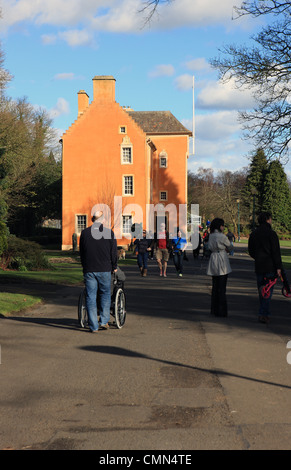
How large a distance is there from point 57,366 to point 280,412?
10.1 feet

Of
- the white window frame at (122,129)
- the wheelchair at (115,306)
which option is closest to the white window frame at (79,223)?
the white window frame at (122,129)

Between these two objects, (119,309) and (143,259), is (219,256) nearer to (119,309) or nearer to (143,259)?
(119,309)

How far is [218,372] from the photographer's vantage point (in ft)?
24.4

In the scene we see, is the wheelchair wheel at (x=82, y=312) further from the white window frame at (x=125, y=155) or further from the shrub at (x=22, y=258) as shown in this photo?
the white window frame at (x=125, y=155)

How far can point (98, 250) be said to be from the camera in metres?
10.5

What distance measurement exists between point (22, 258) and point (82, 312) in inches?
629

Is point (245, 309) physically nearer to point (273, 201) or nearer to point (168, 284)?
point (168, 284)

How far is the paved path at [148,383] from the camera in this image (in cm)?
496

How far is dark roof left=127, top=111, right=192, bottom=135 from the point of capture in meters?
65.2

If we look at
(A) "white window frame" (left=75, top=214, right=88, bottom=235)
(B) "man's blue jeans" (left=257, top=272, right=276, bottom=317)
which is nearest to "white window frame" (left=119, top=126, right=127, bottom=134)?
(A) "white window frame" (left=75, top=214, right=88, bottom=235)

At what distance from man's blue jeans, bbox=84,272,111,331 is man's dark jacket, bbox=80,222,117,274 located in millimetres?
120

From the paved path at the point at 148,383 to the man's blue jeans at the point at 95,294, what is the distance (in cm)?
33

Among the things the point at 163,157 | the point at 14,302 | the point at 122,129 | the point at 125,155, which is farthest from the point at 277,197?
the point at 14,302

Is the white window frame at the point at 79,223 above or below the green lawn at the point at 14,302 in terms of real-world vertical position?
above
